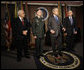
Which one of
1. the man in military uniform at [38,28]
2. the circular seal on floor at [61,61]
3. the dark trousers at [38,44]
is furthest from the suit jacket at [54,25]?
the circular seal on floor at [61,61]

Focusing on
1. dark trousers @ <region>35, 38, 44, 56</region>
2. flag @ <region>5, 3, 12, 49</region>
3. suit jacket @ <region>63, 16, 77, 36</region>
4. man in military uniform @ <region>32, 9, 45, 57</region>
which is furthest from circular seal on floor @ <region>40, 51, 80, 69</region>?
flag @ <region>5, 3, 12, 49</region>

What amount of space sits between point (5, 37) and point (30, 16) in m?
1.36

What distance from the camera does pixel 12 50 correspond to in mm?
3521

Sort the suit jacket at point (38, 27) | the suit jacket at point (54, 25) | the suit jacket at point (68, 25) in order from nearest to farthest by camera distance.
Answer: the suit jacket at point (38, 27) → the suit jacket at point (54, 25) → the suit jacket at point (68, 25)

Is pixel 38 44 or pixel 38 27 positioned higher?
pixel 38 27

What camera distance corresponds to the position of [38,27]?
2.77 m

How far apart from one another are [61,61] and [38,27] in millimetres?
1282

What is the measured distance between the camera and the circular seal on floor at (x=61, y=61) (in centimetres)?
256

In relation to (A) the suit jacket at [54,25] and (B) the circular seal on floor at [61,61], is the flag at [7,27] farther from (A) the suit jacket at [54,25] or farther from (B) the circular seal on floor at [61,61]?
(A) the suit jacket at [54,25]

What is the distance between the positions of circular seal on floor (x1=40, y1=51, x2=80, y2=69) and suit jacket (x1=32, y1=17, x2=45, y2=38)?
80 cm

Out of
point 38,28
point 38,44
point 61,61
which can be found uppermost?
point 38,28

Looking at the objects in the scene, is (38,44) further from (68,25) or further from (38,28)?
(68,25)

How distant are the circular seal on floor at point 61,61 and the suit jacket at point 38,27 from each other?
798mm

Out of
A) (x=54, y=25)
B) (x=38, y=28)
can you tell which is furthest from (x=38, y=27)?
(x=54, y=25)
